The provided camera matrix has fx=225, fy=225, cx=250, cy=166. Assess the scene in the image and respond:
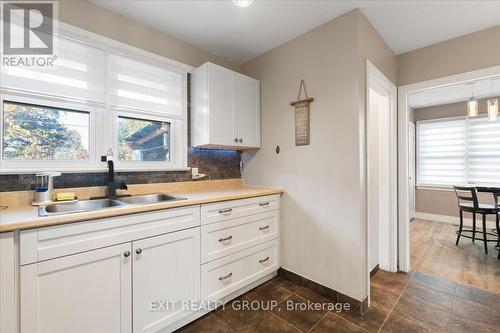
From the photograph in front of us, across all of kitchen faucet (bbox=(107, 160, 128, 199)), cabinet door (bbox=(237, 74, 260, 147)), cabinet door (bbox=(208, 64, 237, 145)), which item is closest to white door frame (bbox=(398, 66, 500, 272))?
cabinet door (bbox=(237, 74, 260, 147))

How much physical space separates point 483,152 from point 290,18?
4.77m

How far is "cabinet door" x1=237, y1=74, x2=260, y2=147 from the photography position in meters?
2.54

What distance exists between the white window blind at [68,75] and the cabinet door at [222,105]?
0.95m

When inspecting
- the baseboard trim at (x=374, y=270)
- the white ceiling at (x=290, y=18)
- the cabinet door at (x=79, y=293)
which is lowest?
the baseboard trim at (x=374, y=270)

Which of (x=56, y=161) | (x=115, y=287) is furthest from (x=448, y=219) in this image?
(x=56, y=161)

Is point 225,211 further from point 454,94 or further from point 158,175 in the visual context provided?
point 454,94

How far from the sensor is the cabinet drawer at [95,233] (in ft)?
3.71

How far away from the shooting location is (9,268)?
107cm

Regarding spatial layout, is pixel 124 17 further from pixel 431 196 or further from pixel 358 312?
pixel 431 196

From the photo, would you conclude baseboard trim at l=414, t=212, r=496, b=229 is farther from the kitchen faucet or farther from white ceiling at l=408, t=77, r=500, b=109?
the kitchen faucet

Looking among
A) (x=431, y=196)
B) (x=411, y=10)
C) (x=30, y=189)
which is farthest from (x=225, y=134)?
(x=431, y=196)

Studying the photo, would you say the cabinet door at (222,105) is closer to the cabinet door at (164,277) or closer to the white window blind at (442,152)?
the cabinet door at (164,277)

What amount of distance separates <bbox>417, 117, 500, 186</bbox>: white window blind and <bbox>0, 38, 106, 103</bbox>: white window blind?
5945 mm

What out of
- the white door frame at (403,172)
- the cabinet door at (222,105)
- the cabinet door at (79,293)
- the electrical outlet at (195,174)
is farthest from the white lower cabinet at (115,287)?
the white door frame at (403,172)
